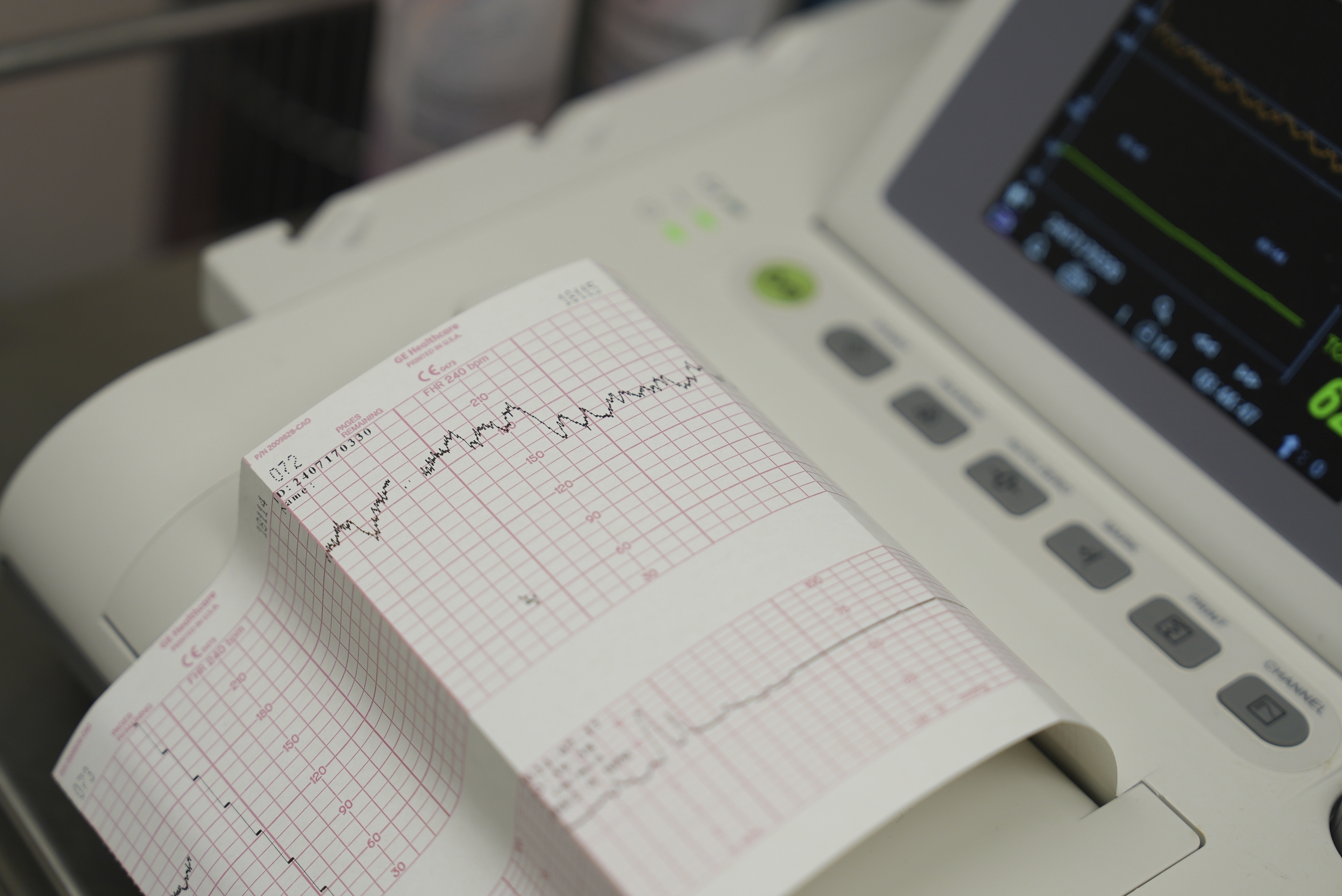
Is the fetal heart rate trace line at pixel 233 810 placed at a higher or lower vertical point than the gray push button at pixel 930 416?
higher

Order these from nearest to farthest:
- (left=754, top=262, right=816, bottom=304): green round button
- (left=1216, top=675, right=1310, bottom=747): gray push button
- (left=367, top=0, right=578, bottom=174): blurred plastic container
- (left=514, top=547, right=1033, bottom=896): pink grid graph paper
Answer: (left=514, top=547, right=1033, bottom=896): pink grid graph paper, (left=1216, top=675, right=1310, bottom=747): gray push button, (left=754, top=262, right=816, bottom=304): green round button, (left=367, top=0, right=578, bottom=174): blurred plastic container

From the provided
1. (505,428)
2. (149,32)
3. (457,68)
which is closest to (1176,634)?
(505,428)

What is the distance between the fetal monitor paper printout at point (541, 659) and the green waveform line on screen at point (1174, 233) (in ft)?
0.61

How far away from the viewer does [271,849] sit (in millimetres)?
379

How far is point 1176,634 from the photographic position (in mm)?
453

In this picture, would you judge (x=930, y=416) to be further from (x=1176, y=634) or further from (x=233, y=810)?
(x=233, y=810)

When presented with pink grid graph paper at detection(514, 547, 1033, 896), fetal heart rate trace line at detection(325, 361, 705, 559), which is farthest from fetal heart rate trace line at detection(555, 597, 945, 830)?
fetal heart rate trace line at detection(325, 361, 705, 559)

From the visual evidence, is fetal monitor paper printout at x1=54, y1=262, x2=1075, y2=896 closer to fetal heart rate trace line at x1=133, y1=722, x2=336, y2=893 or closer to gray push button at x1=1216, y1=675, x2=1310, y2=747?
fetal heart rate trace line at x1=133, y1=722, x2=336, y2=893

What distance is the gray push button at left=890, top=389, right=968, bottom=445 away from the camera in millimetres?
503

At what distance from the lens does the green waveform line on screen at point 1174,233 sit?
454mm

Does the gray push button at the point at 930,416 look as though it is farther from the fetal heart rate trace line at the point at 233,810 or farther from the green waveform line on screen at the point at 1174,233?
the fetal heart rate trace line at the point at 233,810

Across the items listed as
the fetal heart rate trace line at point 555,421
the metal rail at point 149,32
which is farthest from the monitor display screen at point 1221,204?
the metal rail at point 149,32

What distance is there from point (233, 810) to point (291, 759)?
25 mm

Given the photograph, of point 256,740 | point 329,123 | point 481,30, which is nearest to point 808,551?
point 256,740
